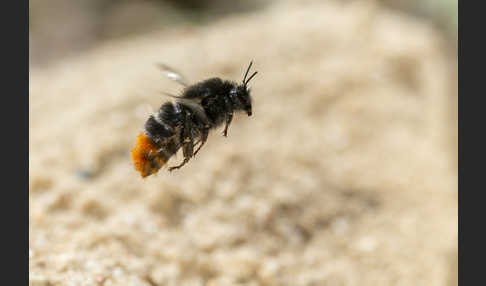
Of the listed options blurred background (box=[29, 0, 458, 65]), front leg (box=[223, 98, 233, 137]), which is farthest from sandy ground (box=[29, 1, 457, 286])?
blurred background (box=[29, 0, 458, 65])

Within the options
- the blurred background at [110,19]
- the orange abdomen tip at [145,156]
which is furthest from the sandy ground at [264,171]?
the blurred background at [110,19]

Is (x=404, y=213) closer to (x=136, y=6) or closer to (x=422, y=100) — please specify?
(x=422, y=100)

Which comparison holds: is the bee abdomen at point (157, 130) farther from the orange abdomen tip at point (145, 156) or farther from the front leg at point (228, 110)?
the front leg at point (228, 110)

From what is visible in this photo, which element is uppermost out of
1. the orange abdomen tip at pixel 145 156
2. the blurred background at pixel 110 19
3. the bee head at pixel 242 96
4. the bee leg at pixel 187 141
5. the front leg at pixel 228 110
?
the blurred background at pixel 110 19

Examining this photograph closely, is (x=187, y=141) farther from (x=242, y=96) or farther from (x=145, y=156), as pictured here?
(x=242, y=96)

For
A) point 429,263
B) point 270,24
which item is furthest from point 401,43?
point 429,263

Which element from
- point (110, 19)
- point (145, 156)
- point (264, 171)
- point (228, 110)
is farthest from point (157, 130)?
point (110, 19)

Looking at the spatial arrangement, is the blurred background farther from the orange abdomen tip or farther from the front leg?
the orange abdomen tip
